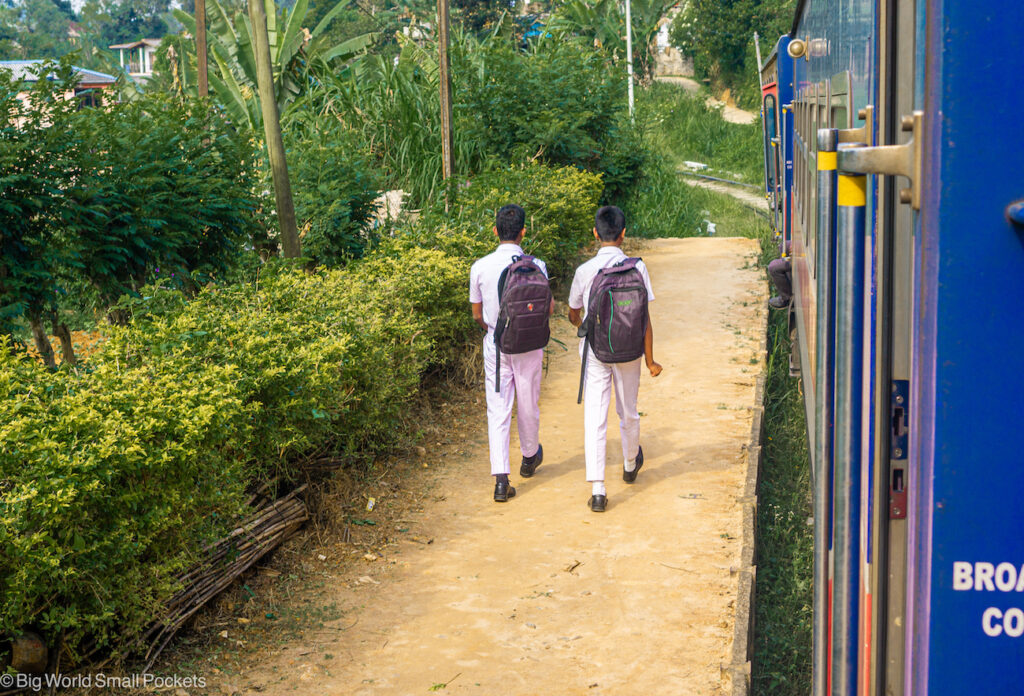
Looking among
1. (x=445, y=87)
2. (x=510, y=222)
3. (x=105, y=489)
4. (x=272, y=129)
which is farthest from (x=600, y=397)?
(x=445, y=87)

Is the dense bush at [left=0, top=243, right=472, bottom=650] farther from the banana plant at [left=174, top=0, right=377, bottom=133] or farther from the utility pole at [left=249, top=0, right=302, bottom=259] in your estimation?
the banana plant at [left=174, top=0, right=377, bottom=133]

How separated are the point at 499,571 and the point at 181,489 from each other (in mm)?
1738

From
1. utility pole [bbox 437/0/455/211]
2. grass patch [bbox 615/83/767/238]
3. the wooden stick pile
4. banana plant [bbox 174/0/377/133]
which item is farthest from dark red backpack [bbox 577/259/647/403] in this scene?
banana plant [bbox 174/0/377/133]

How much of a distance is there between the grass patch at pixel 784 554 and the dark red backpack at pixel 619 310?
136 cm

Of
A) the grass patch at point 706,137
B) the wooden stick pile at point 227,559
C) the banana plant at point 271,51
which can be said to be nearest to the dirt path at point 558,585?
the wooden stick pile at point 227,559

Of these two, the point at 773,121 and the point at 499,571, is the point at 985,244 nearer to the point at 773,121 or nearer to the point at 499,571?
the point at 499,571

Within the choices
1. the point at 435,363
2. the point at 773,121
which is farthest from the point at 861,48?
the point at 773,121

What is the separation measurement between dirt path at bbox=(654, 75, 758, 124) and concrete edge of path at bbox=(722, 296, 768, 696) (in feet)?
95.3

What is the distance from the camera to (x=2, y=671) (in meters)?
3.30

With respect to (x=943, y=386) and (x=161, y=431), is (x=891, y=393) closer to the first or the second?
(x=943, y=386)

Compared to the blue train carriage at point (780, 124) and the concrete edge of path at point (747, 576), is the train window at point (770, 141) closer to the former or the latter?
the blue train carriage at point (780, 124)

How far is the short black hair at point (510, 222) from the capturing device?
5.76 m

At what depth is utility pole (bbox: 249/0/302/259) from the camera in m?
7.48

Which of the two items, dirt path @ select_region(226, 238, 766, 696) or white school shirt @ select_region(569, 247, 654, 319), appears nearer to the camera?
dirt path @ select_region(226, 238, 766, 696)
